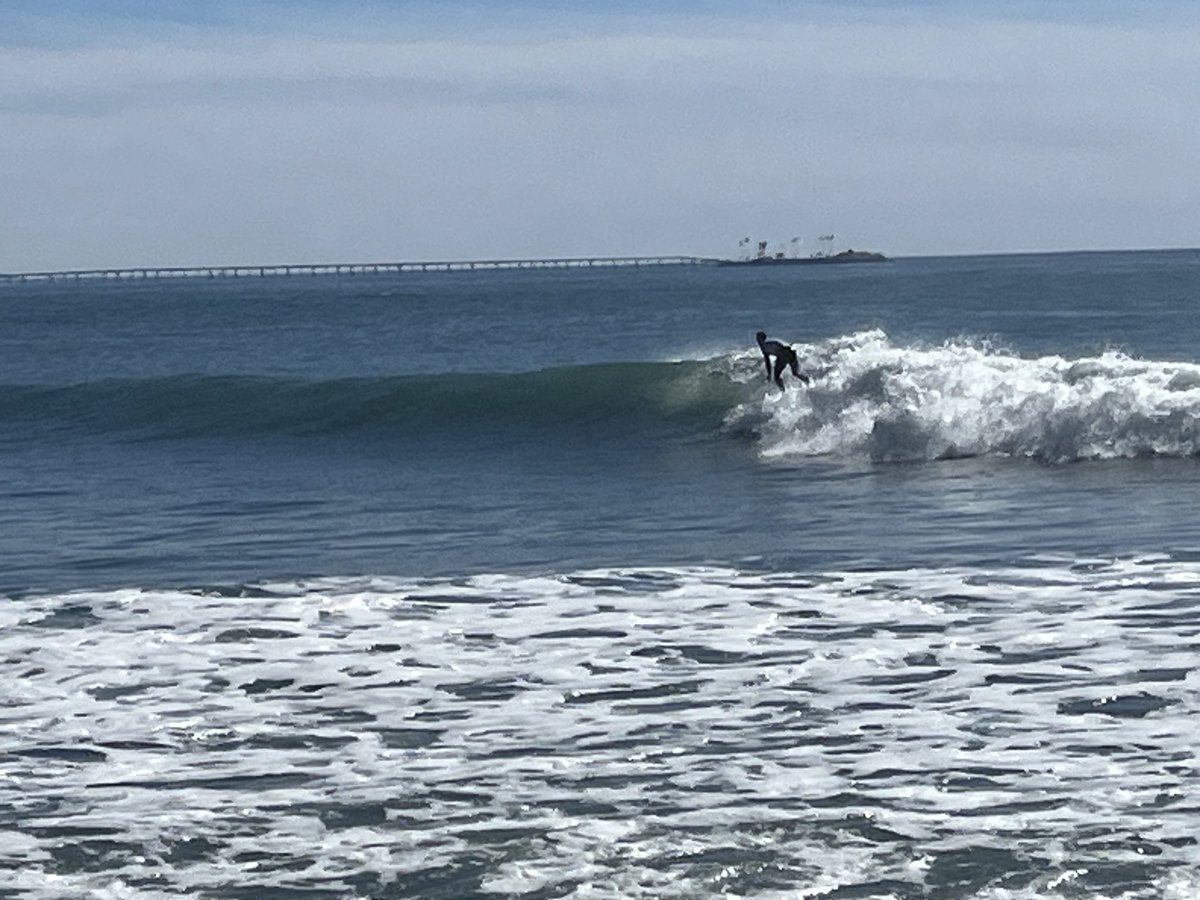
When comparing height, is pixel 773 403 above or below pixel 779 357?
below

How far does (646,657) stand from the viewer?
11391 millimetres

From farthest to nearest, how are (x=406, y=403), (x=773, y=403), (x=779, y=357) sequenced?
(x=406, y=403)
(x=779, y=357)
(x=773, y=403)

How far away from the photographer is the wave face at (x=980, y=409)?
23062 mm

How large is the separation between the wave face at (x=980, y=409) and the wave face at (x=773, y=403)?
25 millimetres

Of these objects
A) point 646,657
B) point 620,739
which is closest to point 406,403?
point 646,657

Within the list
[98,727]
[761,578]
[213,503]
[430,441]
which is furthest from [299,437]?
[98,727]

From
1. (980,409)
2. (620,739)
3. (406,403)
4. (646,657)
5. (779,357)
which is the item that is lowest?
(620,739)

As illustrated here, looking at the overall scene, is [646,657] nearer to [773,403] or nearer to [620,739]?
[620,739]

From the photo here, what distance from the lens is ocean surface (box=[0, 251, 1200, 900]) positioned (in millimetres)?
7965

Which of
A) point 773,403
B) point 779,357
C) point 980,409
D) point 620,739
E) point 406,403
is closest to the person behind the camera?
point 620,739

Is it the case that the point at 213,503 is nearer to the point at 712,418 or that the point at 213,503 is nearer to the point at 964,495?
the point at 964,495

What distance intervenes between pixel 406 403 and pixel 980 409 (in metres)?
11.6

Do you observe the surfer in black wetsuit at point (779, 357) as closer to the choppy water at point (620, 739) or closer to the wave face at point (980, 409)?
the wave face at point (980, 409)

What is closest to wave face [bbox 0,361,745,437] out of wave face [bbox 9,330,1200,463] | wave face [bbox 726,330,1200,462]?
wave face [bbox 9,330,1200,463]
